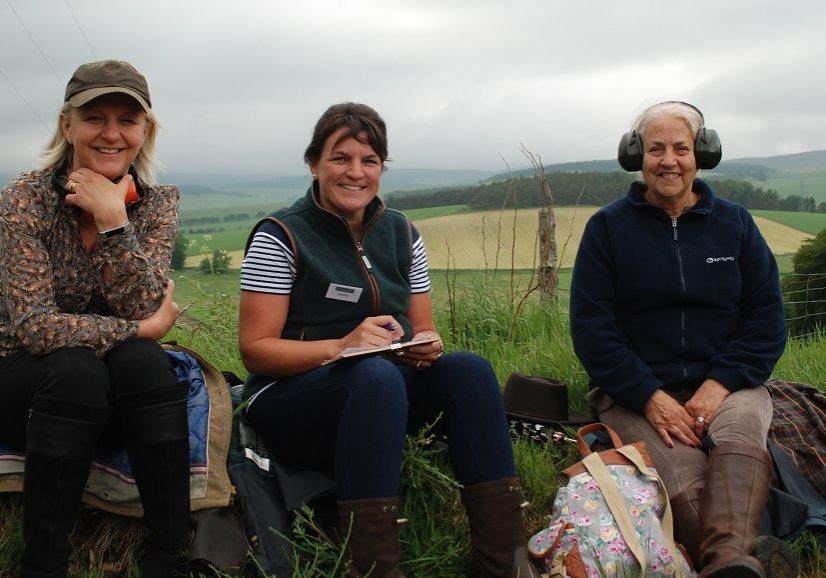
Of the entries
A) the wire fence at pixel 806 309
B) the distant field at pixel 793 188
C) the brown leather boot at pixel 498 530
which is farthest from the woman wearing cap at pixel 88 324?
the distant field at pixel 793 188

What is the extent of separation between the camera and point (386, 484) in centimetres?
285

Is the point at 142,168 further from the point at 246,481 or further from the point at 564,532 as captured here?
the point at 564,532

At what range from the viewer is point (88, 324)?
9.59 ft

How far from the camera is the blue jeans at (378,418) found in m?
2.85

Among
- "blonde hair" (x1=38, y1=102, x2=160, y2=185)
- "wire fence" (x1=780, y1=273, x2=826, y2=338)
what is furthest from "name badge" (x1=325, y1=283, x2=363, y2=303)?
"wire fence" (x1=780, y1=273, x2=826, y2=338)

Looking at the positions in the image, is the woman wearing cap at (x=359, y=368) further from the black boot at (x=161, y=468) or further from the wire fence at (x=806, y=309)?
the wire fence at (x=806, y=309)

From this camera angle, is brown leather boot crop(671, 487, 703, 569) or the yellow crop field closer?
brown leather boot crop(671, 487, 703, 569)

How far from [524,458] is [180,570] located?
1.67 m

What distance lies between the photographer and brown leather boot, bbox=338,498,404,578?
280 cm

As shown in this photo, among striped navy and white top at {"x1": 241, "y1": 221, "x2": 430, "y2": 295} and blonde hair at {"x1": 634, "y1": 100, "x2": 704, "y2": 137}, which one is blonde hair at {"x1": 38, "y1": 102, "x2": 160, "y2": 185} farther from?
blonde hair at {"x1": 634, "y1": 100, "x2": 704, "y2": 137}

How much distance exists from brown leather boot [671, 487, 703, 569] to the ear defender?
152cm

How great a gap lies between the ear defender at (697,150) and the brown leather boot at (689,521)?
1522mm

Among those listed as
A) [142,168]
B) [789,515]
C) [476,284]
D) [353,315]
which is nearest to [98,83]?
[142,168]

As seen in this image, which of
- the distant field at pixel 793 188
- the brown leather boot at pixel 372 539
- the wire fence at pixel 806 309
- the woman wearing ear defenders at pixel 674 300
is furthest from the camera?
the distant field at pixel 793 188
